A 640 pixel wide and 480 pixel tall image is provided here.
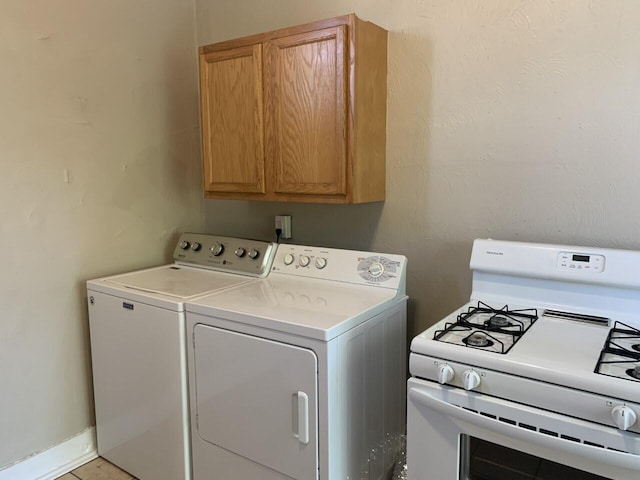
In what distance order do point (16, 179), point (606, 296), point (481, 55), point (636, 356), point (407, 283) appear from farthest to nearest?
point (407, 283), point (16, 179), point (481, 55), point (606, 296), point (636, 356)

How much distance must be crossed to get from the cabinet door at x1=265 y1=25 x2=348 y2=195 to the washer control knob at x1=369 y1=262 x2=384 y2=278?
0.32 m

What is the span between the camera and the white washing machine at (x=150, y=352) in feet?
6.45

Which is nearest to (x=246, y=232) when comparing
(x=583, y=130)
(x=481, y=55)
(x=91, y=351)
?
(x=91, y=351)

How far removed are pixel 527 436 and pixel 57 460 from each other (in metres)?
2.08

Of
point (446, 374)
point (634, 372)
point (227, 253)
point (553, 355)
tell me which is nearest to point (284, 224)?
point (227, 253)

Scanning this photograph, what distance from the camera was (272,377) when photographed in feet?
5.51

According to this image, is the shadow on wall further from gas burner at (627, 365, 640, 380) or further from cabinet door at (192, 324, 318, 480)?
gas burner at (627, 365, 640, 380)

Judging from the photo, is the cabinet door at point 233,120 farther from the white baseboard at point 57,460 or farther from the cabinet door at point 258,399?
the white baseboard at point 57,460

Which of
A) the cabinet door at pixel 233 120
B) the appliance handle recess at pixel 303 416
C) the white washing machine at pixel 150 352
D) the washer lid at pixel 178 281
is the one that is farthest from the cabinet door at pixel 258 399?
the cabinet door at pixel 233 120

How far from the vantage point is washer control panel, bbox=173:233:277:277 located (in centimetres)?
230

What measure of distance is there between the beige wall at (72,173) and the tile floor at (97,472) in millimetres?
166

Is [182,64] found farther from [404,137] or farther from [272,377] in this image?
[272,377]

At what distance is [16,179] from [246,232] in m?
1.11

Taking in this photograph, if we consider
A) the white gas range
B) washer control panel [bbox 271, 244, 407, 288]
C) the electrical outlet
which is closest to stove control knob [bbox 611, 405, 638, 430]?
the white gas range
